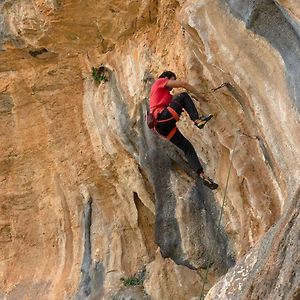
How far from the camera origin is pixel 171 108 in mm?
7973

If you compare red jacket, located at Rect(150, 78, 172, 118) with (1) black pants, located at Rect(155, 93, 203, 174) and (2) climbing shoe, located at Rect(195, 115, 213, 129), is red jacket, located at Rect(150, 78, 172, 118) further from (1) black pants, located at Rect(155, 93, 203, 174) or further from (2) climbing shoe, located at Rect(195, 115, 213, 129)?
(2) climbing shoe, located at Rect(195, 115, 213, 129)

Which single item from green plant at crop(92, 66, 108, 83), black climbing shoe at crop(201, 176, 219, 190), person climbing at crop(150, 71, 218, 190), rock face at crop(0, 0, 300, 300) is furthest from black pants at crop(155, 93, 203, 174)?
green plant at crop(92, 66, 108, 83)

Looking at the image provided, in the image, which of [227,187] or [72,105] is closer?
[227,187]

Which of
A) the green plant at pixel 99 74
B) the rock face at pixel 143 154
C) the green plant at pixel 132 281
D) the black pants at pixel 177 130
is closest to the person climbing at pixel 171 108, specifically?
the black pants at pixel 177 130

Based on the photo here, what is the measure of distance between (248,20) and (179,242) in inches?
135

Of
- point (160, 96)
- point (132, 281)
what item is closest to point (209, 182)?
point (160, 96)

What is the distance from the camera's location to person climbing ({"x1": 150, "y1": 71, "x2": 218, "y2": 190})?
7.88m

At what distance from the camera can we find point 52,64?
38.4 feet

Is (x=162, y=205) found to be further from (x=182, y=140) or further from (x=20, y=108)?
(x=20, y=108)

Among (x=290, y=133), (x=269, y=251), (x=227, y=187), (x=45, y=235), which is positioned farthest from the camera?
(x=45, y=235)

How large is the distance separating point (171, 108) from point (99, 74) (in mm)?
3140

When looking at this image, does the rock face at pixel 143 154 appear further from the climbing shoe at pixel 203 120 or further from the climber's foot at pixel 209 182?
the climbing shoe at pixel 203 120

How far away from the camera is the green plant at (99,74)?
425 inches

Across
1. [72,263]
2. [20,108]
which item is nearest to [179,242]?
[72,263]
